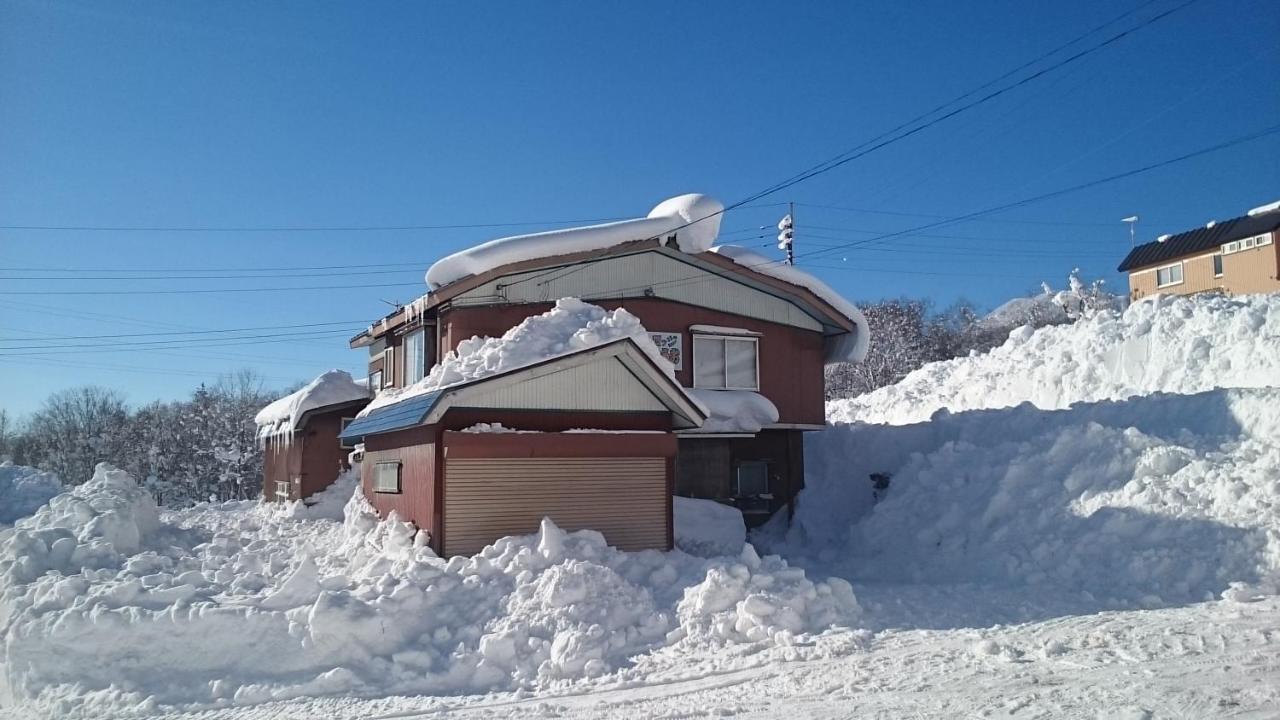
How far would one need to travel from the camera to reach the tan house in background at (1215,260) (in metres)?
28.8

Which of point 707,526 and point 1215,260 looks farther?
point 1215,260

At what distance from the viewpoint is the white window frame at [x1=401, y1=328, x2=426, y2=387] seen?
1756 cm

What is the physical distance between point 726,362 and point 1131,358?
10.3 metres

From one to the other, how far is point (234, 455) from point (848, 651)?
48060mm

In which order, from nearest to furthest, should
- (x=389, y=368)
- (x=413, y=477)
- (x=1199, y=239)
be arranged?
(x=413, y=477) → (x=389, y=368) → (x=1199, y=239)

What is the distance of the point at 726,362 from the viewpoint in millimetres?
18516

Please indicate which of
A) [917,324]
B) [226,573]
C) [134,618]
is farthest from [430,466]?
[917,324]

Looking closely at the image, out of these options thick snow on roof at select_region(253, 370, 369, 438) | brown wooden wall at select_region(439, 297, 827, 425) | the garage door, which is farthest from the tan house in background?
thick snow on roof at select_region(253, 370, 369, 438)

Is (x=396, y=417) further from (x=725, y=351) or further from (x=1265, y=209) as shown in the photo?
(x=1265, y=209)

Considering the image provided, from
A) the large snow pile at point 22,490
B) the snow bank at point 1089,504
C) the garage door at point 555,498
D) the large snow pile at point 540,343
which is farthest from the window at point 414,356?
the large snow pile at point 22,490

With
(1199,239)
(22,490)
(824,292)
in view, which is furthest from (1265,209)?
(22,490)

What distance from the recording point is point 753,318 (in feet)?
61.9

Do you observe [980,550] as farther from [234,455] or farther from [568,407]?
[234,455]

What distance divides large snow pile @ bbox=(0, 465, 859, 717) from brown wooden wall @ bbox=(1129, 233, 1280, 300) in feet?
87.7
